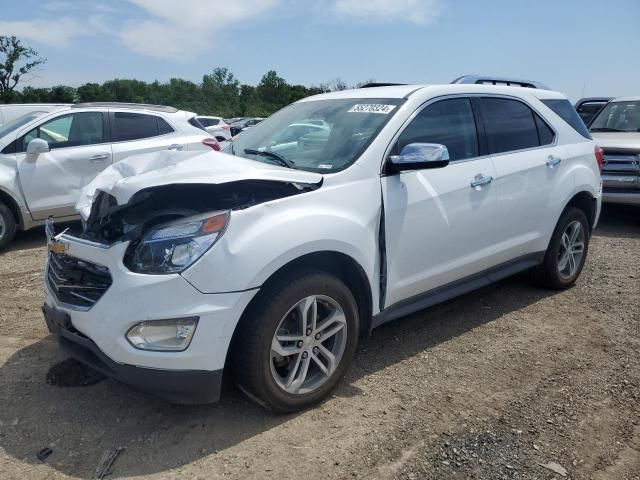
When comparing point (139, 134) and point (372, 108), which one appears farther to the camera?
point (139, 134)

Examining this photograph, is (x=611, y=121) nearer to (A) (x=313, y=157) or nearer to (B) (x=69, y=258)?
(A) (x=313, y=157)

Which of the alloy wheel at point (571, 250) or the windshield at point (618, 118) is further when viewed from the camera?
the windshield at point (618, 118)

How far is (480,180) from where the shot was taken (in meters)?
3.97

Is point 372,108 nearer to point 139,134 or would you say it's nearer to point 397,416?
point 397,416

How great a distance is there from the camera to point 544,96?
492 centimetres

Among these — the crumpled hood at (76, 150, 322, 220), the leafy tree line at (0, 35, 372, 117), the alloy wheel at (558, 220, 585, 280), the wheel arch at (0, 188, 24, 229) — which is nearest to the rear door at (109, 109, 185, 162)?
the wheel arch at (0, 188, 24, 229)

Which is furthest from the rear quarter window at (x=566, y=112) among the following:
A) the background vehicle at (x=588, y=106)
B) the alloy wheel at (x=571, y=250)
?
the background vehicle at (x=588, y=106)

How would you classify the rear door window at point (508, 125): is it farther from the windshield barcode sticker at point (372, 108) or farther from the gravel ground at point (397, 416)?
the gravel ground at point (397, 416)

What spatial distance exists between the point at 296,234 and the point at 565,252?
10.6ft

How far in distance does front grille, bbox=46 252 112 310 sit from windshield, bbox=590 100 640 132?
29.6 feet

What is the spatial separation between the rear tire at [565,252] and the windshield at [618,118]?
4.99 metres

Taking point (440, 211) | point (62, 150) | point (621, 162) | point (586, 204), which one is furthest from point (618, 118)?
point (62, 150)

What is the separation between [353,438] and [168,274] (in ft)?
4.20

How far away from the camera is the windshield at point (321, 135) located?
3.49 metres
